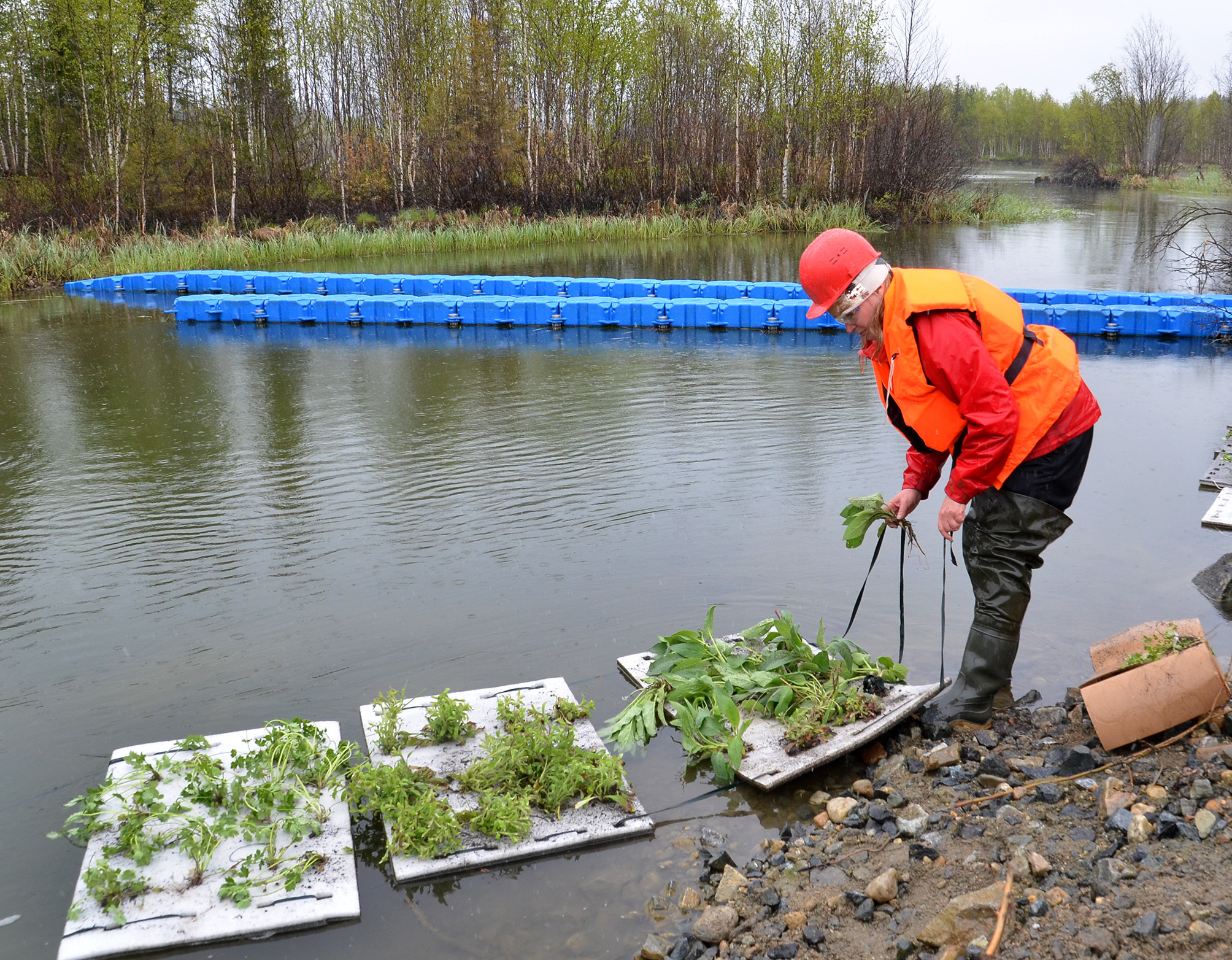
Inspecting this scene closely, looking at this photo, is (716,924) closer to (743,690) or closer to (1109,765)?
(743,690)

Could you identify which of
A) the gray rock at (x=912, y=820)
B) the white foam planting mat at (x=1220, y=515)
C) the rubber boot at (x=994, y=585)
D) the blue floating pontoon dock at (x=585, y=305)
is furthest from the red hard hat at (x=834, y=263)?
the blue floating pontoon dock at (x=585, y=305)

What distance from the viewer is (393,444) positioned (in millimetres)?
7730

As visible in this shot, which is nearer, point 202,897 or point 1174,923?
point 1174,923

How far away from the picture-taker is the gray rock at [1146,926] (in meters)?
2.28

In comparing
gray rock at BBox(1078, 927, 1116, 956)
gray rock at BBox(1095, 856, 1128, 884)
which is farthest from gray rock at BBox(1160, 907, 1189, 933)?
gray rock at BBox(1095, 856, 1128, 884)

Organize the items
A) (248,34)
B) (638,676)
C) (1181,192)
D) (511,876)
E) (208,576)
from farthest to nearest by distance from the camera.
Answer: (1181,192) → (248,34) → (208,576) → (638,676) → (511,876)

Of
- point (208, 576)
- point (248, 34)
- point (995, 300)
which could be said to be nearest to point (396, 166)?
point (248, 34)

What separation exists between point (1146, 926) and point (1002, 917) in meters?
0.31

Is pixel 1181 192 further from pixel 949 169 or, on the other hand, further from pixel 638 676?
pixel 638 676

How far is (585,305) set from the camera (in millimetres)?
12844

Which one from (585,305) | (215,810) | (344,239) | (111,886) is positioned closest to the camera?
(111,886)

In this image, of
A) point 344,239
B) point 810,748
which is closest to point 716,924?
point 810,748

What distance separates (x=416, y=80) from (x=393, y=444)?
76.8ft

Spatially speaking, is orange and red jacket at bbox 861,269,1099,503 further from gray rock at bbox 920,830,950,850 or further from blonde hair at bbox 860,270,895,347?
gray rock at bbox 920,830,950,850
